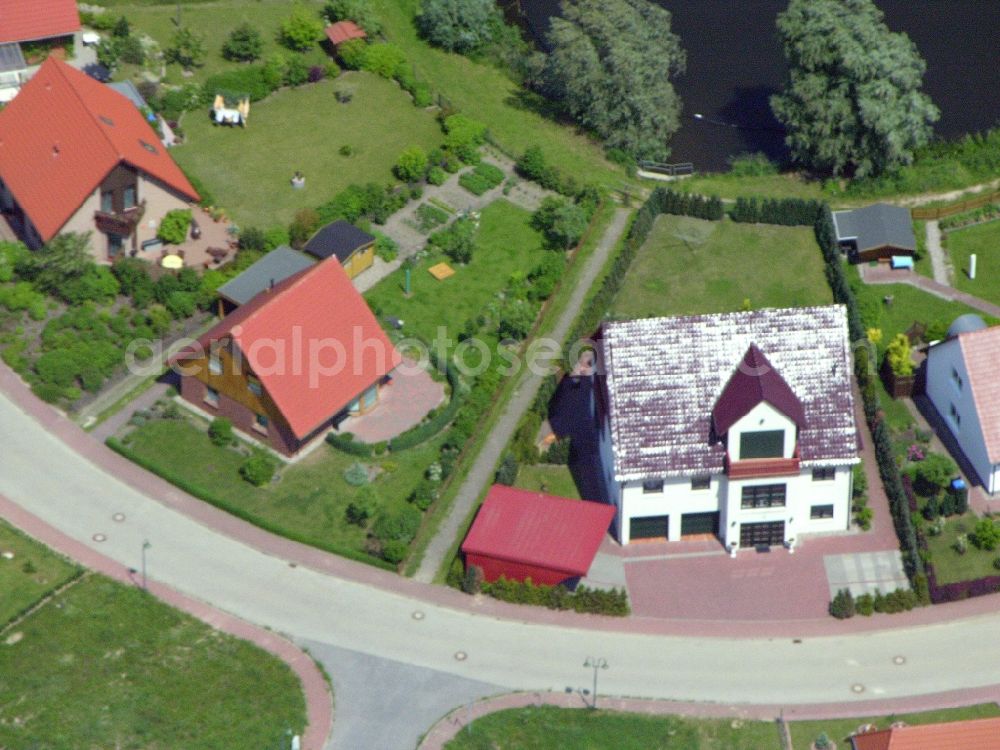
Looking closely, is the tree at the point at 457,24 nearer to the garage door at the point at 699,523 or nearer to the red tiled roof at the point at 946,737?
the garage door at the point at 699,523

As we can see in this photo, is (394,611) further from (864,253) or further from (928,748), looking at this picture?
(864,253)

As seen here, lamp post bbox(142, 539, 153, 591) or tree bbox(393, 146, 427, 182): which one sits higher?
tree bbox(393, 146, 427, 182)

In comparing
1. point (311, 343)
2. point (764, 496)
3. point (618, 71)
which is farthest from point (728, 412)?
point (618, 71)

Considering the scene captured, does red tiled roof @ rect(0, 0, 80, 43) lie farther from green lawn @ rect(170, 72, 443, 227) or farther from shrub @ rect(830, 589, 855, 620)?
shrub @ rect(830, 589, 855, 620)

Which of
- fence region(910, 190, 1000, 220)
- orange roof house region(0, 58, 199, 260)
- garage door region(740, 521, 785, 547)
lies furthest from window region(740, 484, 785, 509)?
orange roof house region(0, 58, 199, 260)

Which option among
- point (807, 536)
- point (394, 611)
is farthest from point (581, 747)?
point (807, 536)

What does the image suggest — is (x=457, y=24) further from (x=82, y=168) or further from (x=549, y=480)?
(x=549, y=480)
